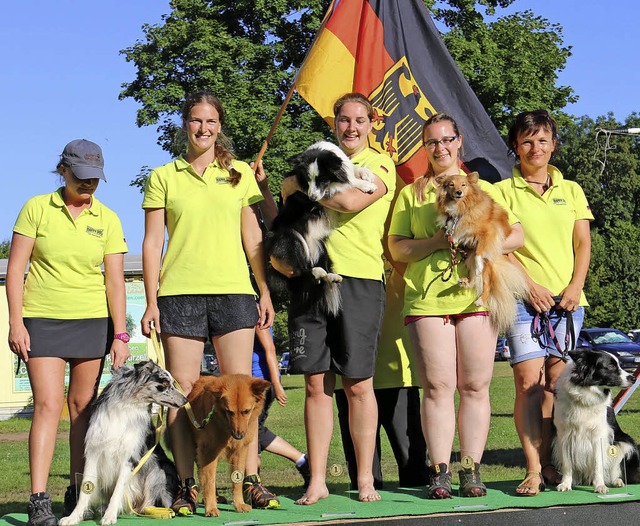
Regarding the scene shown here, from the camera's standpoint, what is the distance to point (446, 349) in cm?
490

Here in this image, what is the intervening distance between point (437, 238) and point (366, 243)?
0.41 m

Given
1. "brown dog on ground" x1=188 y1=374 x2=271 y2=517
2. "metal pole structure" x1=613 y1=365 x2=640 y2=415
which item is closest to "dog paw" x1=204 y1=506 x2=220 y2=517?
"brown dog on ground" x1=188 y1=374 x2=271 y2=517

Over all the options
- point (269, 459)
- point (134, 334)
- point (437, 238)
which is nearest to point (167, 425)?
point (437, 238)

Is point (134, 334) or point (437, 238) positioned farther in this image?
point (134, 334)

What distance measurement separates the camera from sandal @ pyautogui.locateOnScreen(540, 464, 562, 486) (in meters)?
5.52

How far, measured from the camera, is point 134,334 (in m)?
17.2

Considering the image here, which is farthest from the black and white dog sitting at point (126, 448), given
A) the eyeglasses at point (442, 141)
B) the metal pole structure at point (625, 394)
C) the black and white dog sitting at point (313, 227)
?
the metal pole structure at point (625, 394)

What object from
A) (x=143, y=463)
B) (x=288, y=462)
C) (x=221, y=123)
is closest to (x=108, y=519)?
(x=143, y=463)

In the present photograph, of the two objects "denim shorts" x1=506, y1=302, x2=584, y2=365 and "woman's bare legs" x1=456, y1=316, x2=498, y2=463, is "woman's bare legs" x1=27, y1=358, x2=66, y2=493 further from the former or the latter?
"denim shorts" x1=506, y1=302, x2=584, y2=365

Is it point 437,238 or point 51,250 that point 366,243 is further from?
point 51,250

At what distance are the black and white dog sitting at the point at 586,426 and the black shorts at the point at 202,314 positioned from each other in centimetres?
210

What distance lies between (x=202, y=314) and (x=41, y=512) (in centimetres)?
132

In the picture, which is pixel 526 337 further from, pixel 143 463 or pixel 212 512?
pixel 143 463

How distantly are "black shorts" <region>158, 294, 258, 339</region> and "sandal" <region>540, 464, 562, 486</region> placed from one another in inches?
89.1
